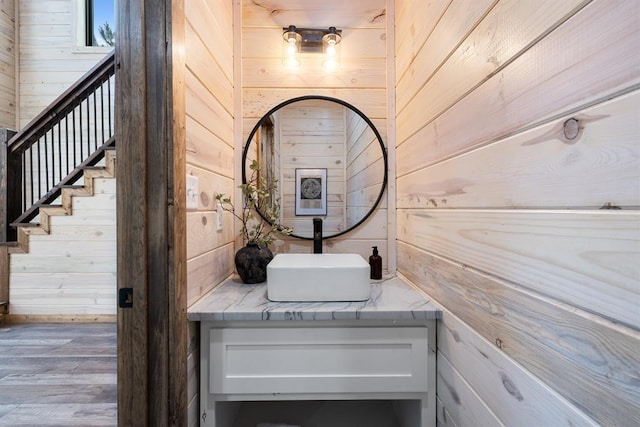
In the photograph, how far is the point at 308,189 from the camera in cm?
165

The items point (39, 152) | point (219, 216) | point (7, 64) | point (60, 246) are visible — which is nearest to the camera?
point (219, 216)

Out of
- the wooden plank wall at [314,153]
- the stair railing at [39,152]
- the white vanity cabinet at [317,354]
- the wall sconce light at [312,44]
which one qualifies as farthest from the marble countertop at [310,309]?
the stair railing at [39,152]

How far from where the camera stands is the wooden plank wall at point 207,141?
1029 mm

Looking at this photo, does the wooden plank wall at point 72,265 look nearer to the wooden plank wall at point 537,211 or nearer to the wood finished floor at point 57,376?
the wood finished floor at point 57,376

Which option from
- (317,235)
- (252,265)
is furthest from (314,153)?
(252,265)

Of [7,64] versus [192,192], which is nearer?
[192,192]

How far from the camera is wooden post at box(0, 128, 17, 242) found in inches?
109

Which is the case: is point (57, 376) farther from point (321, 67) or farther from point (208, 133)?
point (321, 67)

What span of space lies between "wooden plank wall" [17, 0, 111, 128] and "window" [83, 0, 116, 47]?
0.14 metres

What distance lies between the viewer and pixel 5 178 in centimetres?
280

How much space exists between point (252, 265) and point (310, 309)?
45cm

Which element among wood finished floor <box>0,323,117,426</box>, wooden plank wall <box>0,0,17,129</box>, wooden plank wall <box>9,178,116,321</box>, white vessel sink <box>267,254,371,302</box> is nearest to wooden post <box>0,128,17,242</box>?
wooden plank wall <box>9,178,116,321</box>

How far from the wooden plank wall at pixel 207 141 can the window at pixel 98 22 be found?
3.33 meters

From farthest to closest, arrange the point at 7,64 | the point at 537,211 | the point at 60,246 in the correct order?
the point at 7,64
the point at 60,246
the point at 537,211
